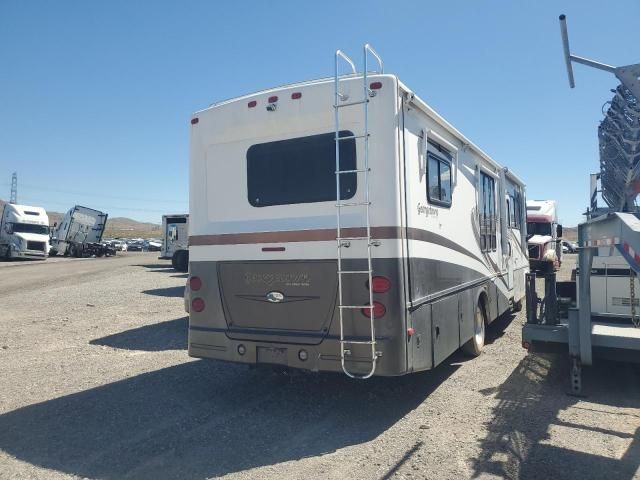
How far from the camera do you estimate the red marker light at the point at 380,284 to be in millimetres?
4301

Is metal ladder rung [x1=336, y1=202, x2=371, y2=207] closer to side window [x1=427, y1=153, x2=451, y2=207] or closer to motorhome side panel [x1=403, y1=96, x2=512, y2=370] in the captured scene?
motorhome side panel [x1=403, y1=96, x2=512, y2=370]

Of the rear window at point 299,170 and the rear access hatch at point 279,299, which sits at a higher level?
the rear window at point 299,170

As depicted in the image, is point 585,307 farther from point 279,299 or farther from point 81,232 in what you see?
point 81,232

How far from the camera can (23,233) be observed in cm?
3219

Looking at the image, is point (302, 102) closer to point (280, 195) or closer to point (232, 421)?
point (280, 195)

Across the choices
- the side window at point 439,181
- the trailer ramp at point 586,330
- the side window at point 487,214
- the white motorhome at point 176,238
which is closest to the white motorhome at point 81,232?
the white motorhome at point 176,238

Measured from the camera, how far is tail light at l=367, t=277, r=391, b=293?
4301mm

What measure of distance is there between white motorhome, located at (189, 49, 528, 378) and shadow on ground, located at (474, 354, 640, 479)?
2.77 ft

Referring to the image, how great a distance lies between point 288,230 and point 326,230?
1.37 ft

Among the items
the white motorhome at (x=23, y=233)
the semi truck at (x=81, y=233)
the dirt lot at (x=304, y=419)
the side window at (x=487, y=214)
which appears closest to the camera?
the dirt lot at (x=304, y=419)

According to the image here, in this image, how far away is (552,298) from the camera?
559 cm

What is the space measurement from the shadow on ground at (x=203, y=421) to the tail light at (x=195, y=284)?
4.01 ft

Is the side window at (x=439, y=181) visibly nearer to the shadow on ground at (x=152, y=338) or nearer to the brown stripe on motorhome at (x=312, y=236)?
the brown stripe on motorhome at (x=312, y=236)

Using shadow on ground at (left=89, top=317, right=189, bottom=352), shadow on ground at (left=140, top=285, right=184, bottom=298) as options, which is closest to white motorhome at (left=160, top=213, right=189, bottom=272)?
shadow on ground at (left=140, top=285, right=184, bottom=298)
